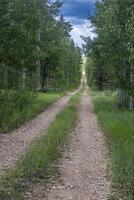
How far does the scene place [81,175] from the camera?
11.0m

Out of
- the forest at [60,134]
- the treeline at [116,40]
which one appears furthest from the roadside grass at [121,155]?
the treeline at [116,40]

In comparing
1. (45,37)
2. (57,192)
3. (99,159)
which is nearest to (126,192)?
(57,192)

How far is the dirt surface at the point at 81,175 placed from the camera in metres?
9.20

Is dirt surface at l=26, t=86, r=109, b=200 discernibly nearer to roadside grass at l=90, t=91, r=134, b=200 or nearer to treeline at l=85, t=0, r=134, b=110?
roadside grass at l=90, t=91, r=134, b=200

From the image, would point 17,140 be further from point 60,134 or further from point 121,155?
point 121,155

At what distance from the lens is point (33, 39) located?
22.1 m

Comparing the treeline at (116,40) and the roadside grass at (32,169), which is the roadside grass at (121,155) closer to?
the roadside grass at (32,169)

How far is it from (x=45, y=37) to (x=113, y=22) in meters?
24.2

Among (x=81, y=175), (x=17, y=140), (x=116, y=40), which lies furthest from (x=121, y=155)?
(x=116, y=40)

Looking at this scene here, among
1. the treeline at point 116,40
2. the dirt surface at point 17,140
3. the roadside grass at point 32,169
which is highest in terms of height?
the treeline at point 116,40

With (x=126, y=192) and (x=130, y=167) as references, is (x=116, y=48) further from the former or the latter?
(x=126, y=192)

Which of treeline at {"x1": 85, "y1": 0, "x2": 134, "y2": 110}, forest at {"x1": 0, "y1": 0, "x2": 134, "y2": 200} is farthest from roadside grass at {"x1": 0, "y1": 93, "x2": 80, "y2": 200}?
treeline at {"x1": 85, "y1": 0, "x2": 134, "y2": 110}

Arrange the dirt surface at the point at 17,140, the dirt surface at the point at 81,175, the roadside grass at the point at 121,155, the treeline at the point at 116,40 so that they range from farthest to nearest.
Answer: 1. the treeline at the point at 116,40
2. the dirt surface at the point at 17,140
3. the roadside grass at the point at 121,155
4. the dirt surface at the point at 81,175

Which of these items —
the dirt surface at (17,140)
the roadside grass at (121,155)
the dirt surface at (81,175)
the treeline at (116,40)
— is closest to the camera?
the dirt surface at (81,175)
